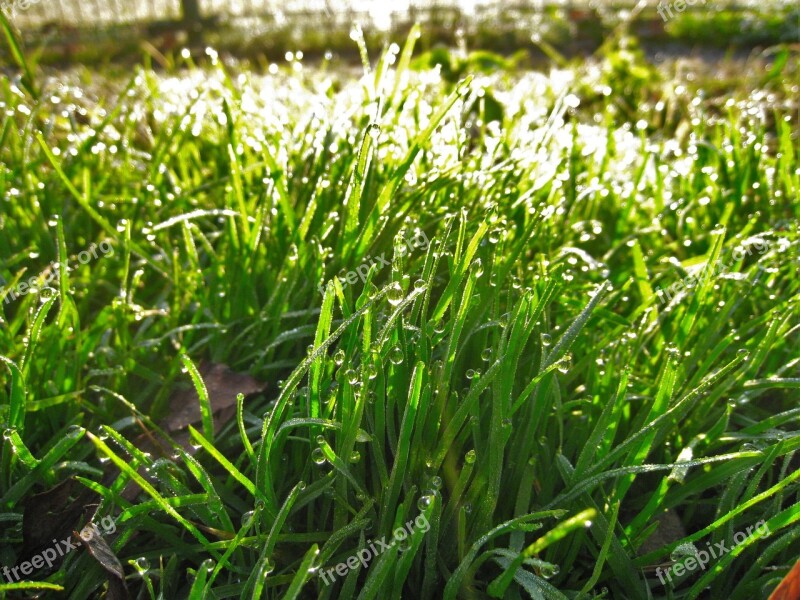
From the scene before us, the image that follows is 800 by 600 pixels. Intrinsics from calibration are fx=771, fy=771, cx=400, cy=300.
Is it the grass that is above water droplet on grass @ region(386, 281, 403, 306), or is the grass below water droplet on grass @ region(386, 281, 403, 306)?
below

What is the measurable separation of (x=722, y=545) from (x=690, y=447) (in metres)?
0.16

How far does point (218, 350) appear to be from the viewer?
163 centimetres

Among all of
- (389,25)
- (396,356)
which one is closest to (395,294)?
(396,356)

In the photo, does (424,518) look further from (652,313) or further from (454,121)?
(454,121)

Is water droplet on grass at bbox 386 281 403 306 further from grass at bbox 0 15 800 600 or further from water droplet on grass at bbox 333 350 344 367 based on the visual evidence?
water droplet on grass at bbox 333 350 344 367

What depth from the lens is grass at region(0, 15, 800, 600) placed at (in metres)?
1.17

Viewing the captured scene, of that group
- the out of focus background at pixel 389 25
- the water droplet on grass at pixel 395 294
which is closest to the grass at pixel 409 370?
the water droplet on grass at pixel 395 294

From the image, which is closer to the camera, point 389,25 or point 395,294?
point 395,294

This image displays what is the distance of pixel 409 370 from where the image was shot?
4.15 feet

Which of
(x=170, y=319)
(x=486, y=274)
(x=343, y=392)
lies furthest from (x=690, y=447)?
(x=170, y=319)

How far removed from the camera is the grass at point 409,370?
3.82 feet

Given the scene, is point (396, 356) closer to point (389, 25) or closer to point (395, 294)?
point (395, 294)

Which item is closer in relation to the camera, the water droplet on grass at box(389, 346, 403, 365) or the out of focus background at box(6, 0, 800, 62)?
the water droplet on grass at box(389, 346, 403, 365)

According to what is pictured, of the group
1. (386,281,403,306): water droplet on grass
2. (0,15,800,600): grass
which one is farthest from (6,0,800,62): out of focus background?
(386,281,403,306): water droplet on grass
